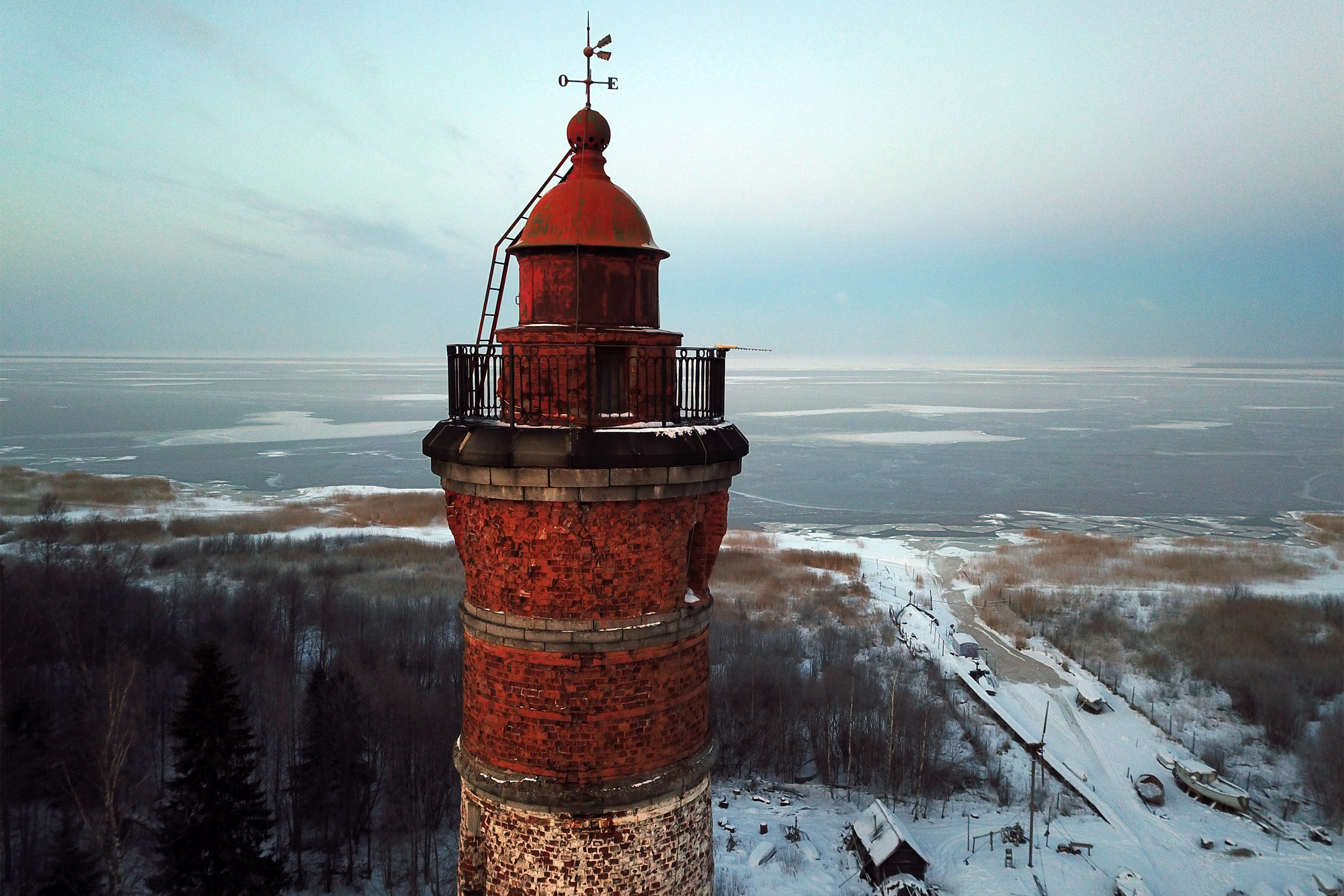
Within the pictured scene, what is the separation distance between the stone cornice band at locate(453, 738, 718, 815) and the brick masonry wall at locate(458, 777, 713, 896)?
97 millimetres

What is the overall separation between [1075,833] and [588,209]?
21.3 meters

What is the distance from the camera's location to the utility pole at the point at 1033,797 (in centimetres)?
1959

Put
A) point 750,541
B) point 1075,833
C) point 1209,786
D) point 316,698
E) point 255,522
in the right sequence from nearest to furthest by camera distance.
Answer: point 1075,833
point 316,698
point 1209,786
point 750,541
point 255,522

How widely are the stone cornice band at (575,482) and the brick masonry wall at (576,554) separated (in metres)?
0.10

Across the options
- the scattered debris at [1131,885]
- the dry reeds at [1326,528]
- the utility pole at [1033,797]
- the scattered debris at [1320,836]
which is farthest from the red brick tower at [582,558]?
the dry reeds at [1326,528]

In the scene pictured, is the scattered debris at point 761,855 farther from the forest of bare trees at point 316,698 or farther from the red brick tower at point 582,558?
the red brick tower at point 582,558

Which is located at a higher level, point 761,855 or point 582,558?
point 582,558

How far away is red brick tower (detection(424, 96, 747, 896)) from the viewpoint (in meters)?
6.41

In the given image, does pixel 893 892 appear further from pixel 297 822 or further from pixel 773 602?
pixel 773 602

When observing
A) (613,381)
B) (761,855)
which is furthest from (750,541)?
(613,381)

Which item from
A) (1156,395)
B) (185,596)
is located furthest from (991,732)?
(1156,395)

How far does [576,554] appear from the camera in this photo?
647 centimetres

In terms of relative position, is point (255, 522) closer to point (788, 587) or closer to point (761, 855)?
point (788, 587)

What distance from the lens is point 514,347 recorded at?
658 centimetres
